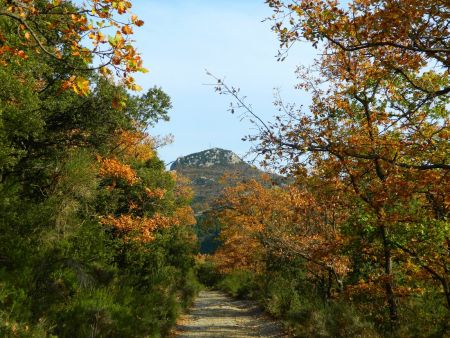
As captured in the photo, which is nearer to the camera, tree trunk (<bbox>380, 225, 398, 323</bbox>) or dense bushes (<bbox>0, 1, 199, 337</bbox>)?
dense bushes (<bbox>0, 1, 199, 337</bbox>)

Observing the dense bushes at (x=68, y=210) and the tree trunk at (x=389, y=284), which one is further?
the tree trunk at (x=389, y=284)

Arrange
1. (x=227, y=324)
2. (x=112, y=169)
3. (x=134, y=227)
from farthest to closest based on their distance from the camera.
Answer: (x=134, y=227), (x=112, y=169), (x=227, y=324)

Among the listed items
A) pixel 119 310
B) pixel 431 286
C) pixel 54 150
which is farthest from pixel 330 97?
pixel 54 150

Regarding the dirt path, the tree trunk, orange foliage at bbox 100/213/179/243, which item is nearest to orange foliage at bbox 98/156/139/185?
orange foliage at bbox 100/213/179/243

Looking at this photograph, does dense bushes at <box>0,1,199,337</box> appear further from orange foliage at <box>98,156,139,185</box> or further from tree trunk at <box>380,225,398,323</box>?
tree trunk at <box>380,225,398,323</box>

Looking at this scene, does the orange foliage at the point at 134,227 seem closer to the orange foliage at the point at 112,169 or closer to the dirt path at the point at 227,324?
the orange foliage at the point at 112,169

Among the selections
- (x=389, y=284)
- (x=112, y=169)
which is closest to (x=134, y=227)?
(x=112, y=169)

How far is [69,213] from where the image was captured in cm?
1451

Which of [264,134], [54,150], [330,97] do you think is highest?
[330,97]

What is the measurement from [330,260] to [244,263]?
844 inches

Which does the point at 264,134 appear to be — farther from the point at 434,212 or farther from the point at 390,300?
the point at 390,300

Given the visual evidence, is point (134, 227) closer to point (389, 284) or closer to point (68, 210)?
point (68, 210)

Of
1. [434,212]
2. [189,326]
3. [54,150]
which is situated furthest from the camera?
[189,326]

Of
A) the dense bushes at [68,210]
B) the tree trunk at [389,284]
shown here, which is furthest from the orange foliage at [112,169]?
the tree trunk at [389,284]
